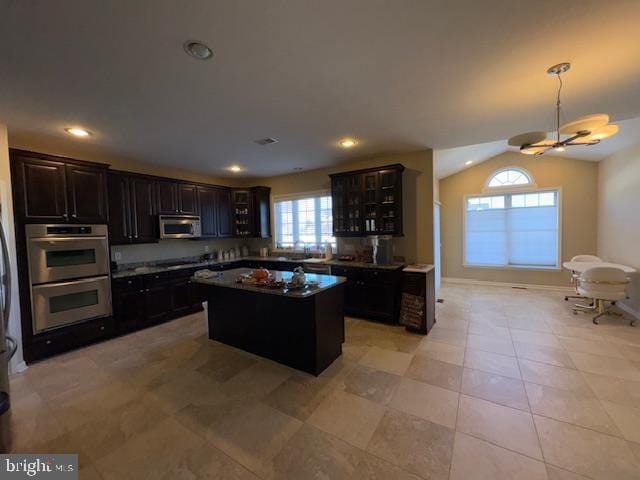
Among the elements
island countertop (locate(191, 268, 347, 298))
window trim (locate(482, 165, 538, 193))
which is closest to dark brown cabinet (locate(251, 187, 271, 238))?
island countertop (locate(191, 268, 347, 298))

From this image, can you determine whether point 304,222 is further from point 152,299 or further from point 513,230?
point 513,230

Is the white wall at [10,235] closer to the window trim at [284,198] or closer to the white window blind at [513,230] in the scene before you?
the window trim at [284,198]

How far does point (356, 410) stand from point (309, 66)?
2.77 meters

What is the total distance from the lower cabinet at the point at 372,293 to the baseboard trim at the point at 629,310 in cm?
374

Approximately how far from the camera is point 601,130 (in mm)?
2289

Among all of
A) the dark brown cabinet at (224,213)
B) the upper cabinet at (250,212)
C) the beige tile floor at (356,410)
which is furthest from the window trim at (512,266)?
the dark brown cabinet at (224,213)

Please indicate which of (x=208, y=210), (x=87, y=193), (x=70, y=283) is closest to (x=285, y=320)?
(x=70, y=283)

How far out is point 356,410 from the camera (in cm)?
213

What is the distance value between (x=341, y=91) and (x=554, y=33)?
4.86 feet

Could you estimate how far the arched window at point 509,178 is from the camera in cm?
601

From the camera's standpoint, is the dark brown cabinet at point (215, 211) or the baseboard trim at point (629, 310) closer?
the baseboard trim at point (629, 310)

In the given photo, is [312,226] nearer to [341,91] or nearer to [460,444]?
[341,91]

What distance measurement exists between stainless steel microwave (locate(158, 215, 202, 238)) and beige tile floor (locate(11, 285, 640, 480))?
192 cm

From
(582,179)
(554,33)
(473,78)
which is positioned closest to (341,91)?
(473,78)
